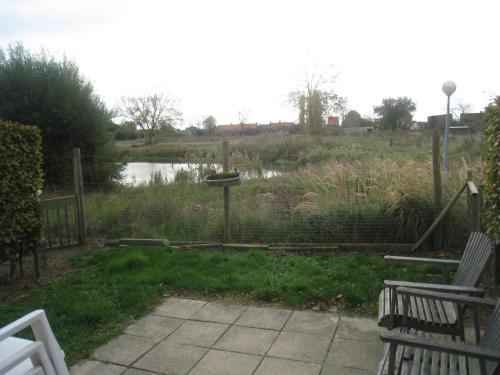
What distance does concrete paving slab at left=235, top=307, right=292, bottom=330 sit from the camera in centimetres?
376

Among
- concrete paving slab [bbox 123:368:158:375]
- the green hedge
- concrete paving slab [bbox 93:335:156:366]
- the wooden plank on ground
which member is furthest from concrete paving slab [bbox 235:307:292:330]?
the green hedge

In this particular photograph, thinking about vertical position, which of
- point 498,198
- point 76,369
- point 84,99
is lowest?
point 76,369

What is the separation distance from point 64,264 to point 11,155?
190 cm

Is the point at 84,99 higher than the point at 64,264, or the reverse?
the point at 84,99

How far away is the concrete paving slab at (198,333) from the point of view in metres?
3.51

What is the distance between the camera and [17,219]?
16.7ft

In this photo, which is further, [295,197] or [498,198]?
[295,197]

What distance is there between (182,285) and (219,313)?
0.87 metres

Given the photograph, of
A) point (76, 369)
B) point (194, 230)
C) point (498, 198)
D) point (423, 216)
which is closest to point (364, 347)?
point (498, 198)

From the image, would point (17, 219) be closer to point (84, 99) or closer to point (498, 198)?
point (498, 198)

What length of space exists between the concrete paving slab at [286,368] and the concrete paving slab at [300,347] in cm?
7

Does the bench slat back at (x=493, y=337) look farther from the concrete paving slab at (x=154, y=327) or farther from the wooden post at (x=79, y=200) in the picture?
the wooden post at (x=79, y=200)

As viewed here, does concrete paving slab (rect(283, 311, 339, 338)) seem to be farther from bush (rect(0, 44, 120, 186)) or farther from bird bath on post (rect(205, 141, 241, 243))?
bush (rect(0, 44, 120, 186))

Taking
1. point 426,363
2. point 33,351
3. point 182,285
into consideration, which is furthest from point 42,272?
point 426,363
